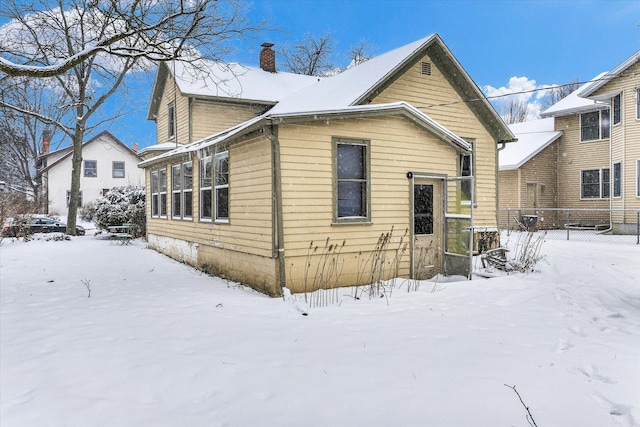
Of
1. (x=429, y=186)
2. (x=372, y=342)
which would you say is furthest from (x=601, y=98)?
(x=372, y=342)

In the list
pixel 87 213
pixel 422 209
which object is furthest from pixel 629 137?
pixel 87 213

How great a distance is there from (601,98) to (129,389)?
72.6ft

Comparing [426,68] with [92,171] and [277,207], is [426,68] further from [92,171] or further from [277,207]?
[92,171]

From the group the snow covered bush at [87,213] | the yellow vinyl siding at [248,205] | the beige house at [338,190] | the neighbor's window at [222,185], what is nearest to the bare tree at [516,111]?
the beige house at [338,190]

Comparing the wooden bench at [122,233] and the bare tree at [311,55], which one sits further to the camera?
the bare tree at [311,55]

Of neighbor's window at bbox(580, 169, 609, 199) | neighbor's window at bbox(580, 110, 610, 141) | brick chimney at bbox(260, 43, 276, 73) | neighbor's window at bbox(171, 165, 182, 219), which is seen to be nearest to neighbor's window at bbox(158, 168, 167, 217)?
neighbor's window at bbox(171, 165, 182, 219)

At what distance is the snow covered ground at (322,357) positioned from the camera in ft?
11.4

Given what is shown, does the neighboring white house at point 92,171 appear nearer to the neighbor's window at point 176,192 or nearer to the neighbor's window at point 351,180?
the neighbor's window at point 176,192

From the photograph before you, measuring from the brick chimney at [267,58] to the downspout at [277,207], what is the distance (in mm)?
16011

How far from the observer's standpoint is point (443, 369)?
429cm

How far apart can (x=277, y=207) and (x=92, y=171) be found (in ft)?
121

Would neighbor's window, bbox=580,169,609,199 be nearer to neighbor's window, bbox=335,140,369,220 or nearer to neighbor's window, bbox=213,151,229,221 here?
neighbor's window, bbox=335,140,369,220

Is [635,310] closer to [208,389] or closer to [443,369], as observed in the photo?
[443,369]

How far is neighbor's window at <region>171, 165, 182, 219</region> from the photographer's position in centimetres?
1326
